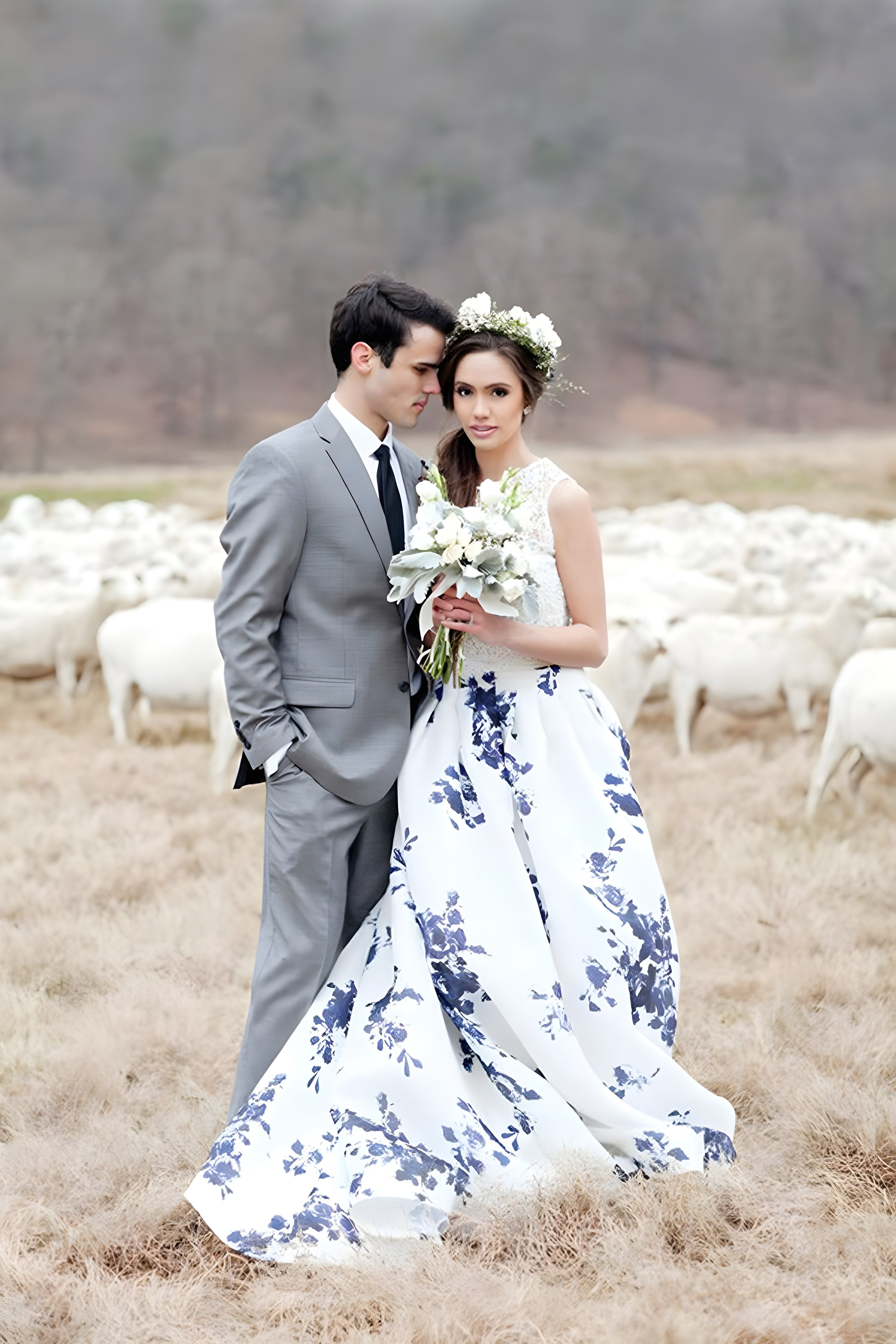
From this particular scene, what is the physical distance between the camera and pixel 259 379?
4466 centimetres

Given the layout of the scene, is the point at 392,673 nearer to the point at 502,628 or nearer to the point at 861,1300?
the point at 502,628

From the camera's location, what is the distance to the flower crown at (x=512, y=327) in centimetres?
313

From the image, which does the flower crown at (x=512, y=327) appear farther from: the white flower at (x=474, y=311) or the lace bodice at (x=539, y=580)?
the lace bodice at (x=539, y=580)

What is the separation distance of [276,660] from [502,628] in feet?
1.77

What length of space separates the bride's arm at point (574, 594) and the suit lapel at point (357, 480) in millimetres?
250

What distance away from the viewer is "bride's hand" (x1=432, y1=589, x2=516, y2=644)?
2984 mm

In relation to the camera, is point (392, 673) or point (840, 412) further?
point (840, 412)

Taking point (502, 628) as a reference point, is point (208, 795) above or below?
below

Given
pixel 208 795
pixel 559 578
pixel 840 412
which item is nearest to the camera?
pixel 559 578

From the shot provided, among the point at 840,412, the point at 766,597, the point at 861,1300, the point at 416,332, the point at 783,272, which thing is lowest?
the point at 861,1300

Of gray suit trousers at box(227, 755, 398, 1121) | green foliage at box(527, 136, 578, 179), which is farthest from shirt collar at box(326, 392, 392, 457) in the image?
green foliage at box(527, 136, 578, 179)

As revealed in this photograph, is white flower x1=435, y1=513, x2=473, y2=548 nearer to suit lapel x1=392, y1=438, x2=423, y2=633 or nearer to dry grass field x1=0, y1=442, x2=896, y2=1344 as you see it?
suit lapel x1=392, y1=438, x2=423, y2=633

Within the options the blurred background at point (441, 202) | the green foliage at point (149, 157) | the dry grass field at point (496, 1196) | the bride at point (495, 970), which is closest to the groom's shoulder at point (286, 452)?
the bride at point (495, 970)

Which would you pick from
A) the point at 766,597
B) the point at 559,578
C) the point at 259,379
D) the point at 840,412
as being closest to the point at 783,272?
the point at 840,412
